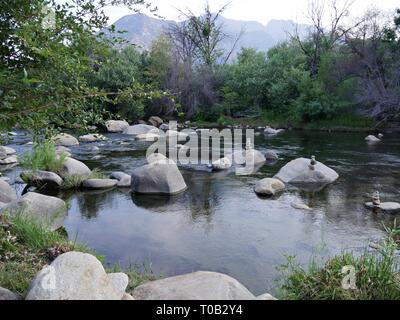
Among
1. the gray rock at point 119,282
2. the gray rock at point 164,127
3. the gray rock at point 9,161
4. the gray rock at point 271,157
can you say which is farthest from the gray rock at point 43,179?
the gray rock at point 164,127

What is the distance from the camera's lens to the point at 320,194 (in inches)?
353

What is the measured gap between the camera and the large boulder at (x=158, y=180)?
29.1 ft

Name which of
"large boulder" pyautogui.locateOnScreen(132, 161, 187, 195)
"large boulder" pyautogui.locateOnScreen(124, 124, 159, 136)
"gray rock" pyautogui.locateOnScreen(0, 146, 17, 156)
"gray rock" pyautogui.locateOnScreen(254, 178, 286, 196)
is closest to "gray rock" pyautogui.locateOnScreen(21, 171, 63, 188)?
"large boulder" pyautogui.locateOnScreen(132, 161, 187, 195)

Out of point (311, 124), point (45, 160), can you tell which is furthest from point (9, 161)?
point (311, 124)

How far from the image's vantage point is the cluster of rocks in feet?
10.2

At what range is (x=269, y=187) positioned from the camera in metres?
8.89

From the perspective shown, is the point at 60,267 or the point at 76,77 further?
the point at 60,267

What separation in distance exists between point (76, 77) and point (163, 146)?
13227 millimetres

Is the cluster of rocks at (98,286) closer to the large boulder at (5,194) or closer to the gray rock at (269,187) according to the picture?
the large boulder at (5,194)

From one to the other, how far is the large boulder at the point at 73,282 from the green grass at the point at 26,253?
449 millimetres

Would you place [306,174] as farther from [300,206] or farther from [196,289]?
[196,289]

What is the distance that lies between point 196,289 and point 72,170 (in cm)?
687

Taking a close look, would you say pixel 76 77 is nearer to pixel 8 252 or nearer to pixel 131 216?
pixel 8 252
